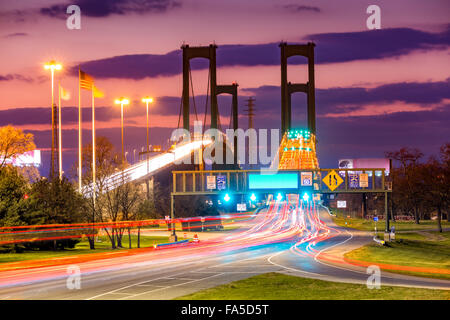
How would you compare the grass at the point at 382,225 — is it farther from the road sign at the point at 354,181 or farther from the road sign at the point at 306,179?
the road sign at the point at 306,179

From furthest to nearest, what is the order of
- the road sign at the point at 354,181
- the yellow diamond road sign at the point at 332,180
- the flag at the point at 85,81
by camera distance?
the road sign at the point at 354,181
the yellow diamond road sign at the point at 332,180
the flag at the point at 85,81

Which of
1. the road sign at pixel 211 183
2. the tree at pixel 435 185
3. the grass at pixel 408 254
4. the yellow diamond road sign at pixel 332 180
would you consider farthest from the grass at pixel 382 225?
the road sign at pixel 211 183

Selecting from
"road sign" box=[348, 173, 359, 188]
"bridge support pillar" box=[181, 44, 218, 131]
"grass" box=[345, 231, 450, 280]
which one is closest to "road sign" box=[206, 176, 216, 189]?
"road sign" box=[348, 173, 359, 188]

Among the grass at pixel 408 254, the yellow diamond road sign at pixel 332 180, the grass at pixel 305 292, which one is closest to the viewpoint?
the grass at pixel 305 292

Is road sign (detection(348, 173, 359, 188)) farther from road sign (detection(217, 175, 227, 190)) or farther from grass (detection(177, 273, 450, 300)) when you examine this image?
grass (detection(177, 273, 450, 300))

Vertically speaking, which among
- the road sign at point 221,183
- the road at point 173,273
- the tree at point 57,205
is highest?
the road sign at point 221,183

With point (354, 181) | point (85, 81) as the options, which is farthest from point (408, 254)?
point (85, 81)

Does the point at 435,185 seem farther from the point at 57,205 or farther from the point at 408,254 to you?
the point at 57,205
